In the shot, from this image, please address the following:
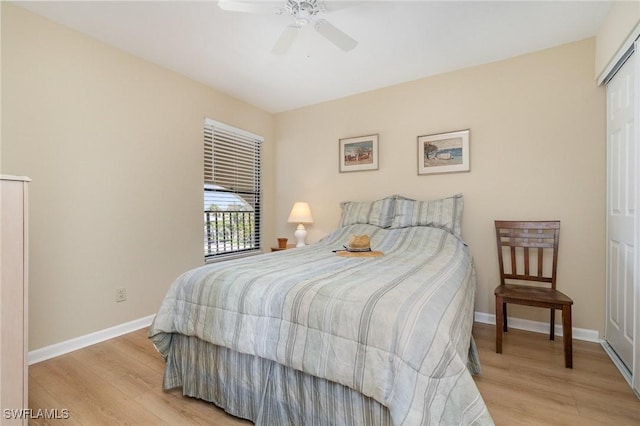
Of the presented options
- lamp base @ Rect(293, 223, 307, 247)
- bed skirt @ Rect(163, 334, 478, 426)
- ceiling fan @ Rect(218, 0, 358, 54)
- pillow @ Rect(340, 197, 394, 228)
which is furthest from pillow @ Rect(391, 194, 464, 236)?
bed skirt @ Rect(163, 334, 478, 426)

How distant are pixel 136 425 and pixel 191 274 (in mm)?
754

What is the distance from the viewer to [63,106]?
2271 millimetres

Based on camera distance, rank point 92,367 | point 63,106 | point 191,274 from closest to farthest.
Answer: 1. point 191,274
2. point 92,367
3. point 63,106

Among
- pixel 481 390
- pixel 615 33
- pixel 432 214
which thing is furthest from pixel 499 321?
pixel 615 33

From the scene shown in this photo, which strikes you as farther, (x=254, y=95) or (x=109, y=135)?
(x=254, y=95)

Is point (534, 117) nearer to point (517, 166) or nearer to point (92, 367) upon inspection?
point (517, 166)

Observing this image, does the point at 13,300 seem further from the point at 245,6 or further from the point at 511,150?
the point at 511,150

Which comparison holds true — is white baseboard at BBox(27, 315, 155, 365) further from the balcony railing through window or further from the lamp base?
the lamp base

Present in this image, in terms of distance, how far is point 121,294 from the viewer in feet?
8.55

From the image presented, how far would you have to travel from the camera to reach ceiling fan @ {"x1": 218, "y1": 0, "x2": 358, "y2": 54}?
1.75 meters

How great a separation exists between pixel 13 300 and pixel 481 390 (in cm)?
242

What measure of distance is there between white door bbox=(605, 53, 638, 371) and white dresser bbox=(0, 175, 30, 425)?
3.28 meters

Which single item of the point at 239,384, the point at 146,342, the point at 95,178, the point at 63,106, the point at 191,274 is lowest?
the point at 146,342

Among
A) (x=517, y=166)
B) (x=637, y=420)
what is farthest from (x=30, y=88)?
(x=637, y=420)
